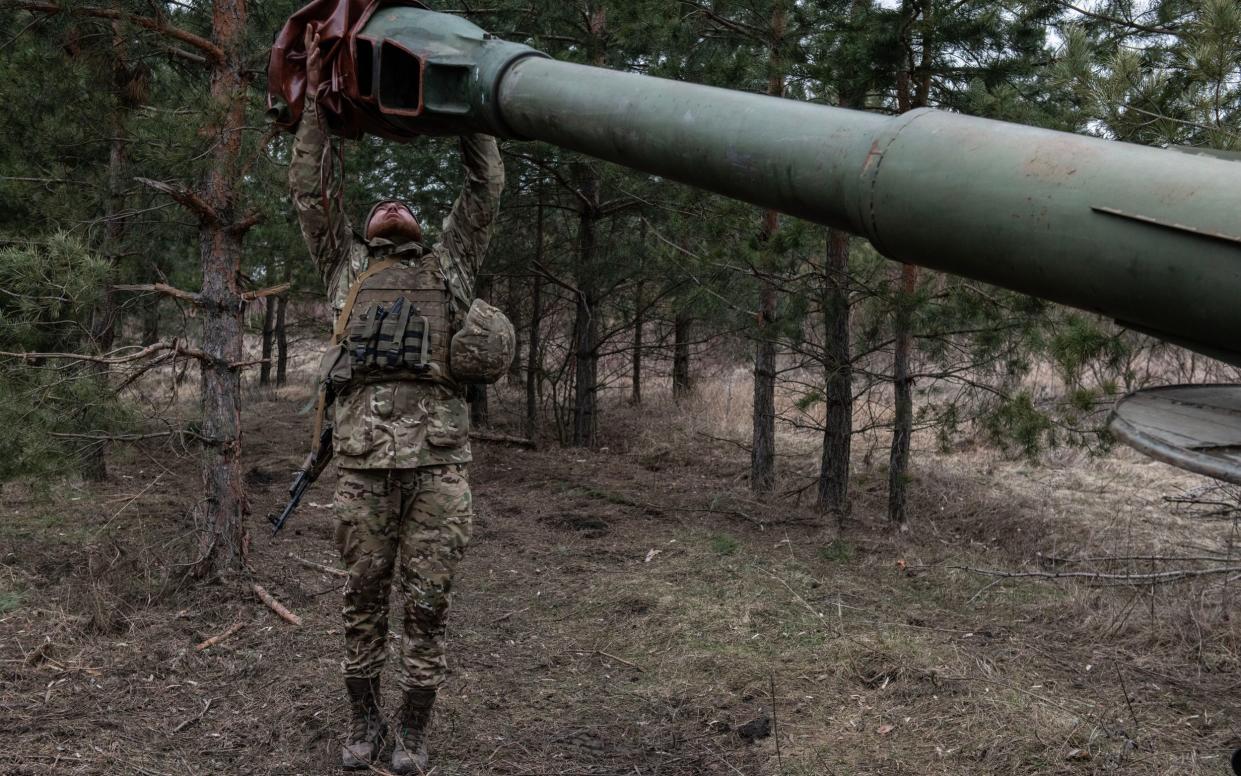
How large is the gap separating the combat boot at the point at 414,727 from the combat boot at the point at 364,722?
98mm

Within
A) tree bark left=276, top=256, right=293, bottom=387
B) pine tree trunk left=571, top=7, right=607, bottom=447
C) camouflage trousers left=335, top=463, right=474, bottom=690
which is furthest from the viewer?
→ tree bark left=276, top=256, right=293, bottom=387

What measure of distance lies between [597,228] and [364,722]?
10.2m

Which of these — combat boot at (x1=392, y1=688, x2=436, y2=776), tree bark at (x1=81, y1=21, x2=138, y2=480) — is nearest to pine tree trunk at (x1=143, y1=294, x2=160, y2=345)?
tree bark at (x1=81, y1=21, x2=138, y2=480)

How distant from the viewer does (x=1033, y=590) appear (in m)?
6.79

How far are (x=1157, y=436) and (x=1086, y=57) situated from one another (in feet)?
13.8

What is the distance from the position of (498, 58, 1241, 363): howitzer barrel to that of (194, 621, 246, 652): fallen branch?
14.4 feet

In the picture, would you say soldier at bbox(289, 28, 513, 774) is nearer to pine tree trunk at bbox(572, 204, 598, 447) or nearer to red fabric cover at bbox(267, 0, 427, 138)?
red fabric cover at bbox(267, 0, 427, 138)

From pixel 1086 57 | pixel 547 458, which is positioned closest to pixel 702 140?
pixel 1086 57

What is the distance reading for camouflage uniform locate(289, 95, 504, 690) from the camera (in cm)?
404

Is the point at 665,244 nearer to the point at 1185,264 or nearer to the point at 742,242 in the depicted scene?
the point at 742,242

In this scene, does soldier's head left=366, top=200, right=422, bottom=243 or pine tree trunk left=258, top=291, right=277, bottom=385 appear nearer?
soldier's head left=366, top=200, right=422, bottom=243

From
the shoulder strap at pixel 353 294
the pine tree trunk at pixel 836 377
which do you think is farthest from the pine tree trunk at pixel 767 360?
the shoulder strap at pixel 353 294

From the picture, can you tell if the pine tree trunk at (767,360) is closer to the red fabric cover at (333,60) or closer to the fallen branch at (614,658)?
the fallen branch at (614,658)

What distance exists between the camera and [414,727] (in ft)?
13.6
